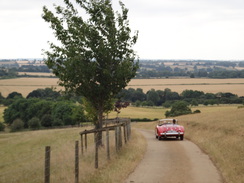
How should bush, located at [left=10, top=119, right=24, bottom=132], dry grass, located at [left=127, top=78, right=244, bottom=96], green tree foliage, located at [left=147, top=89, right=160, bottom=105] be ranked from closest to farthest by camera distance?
bush, located at [left=10, top=119, right=24, bottom=132] < green tree foliage, located at [left=147, top=89, right=160, bottom=105] < dry grass, located at [left=127, top=78, right=244, bottom=96]

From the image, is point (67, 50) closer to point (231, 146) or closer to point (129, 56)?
point (129, 56)

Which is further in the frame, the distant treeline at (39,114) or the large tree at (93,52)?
the distant treeline at (39,114)

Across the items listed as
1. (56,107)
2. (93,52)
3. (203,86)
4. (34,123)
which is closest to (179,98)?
(203,86)

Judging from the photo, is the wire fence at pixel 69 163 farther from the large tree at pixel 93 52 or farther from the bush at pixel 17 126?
the bush at pixel 17 126

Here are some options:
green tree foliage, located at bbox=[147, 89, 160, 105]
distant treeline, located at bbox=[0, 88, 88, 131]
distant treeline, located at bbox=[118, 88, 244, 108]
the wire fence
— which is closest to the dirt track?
the wire fence

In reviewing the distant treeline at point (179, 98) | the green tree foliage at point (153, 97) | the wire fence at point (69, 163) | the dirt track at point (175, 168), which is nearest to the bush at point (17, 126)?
the distant treeline at point (179, 98)

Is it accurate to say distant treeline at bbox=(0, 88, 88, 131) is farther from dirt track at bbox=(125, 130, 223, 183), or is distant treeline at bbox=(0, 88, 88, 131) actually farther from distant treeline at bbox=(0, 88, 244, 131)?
dirt track at bbox=(125, 130, 223, 183)

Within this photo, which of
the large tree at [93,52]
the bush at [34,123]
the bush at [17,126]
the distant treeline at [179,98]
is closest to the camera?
the large tree at [93,52]


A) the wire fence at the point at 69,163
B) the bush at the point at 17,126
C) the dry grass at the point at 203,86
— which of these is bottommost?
the bush at the point at 17,126

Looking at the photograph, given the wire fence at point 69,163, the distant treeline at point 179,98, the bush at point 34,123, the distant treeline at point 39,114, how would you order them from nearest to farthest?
the wire fence at point 69,163, the distant treeline at point 39,114, the bush at point 34,123, the distant treeline at point 179,98

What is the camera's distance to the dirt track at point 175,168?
→ 510 inches

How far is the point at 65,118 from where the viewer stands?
308 feet

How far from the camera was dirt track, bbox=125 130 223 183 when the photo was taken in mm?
12961

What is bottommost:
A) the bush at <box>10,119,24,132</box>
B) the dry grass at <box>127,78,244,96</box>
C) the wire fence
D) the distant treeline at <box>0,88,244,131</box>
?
the bush at <box>10,119,24,132</box>
